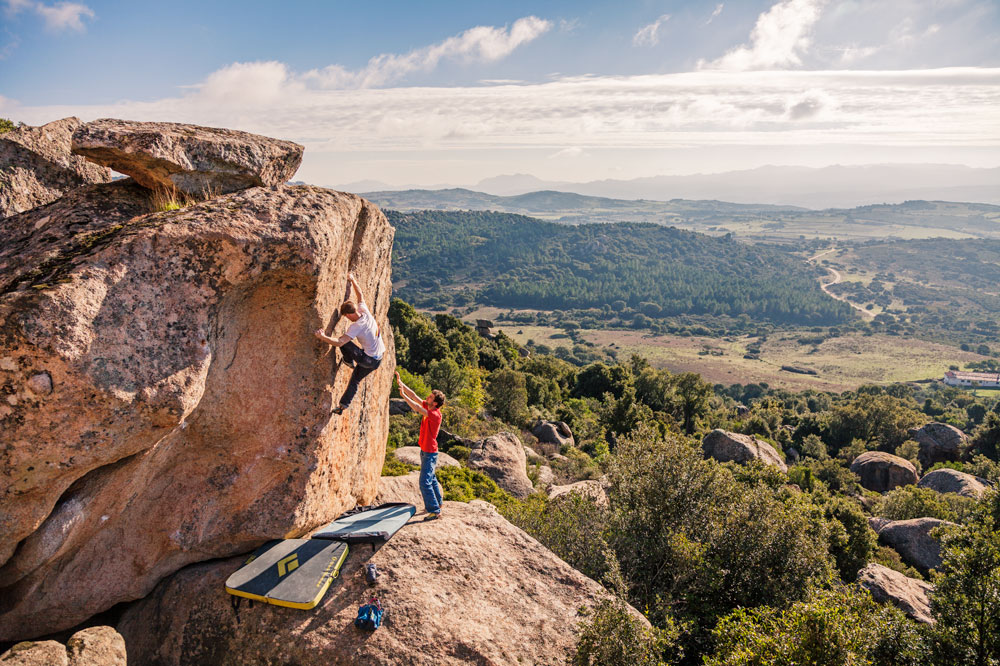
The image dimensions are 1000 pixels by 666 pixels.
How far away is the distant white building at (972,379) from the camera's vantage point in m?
→ 176

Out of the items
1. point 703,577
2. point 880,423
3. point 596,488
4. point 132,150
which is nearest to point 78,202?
point 132,150

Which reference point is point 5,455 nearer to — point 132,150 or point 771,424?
point 132,150

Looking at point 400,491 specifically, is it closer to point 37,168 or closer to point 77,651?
point 77,651

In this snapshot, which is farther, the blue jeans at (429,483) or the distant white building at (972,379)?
the distant white building at (972,379)

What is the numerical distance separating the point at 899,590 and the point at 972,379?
210 meters

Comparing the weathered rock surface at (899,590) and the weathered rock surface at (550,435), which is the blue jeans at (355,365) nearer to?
the weathered rock surface at (899,590)

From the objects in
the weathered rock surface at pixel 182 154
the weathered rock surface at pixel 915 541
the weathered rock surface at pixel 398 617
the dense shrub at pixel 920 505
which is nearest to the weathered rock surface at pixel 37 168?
the weathered rock surface at pixel 182 154

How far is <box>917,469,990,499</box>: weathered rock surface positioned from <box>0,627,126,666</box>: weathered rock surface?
2217 inches

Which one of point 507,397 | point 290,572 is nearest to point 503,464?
point 290,572

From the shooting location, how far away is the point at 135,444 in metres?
9.76

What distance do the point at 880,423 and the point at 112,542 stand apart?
89.6 metres

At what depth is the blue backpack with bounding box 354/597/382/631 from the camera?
11031 millimetres

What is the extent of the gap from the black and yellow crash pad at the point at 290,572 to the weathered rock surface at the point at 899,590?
20.4m

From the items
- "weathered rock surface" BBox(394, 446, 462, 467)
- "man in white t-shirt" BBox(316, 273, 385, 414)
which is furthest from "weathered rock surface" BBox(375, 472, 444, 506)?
"weathered rock surface" BBox(394, 446, 462, 467)
